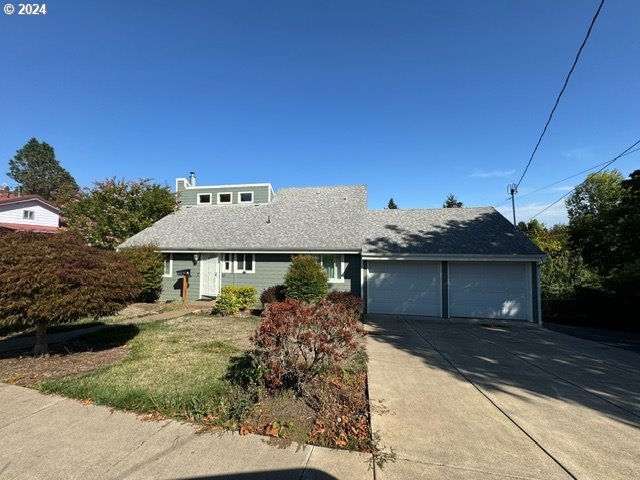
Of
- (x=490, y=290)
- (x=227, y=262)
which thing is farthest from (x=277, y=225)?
(x=490, y=290)

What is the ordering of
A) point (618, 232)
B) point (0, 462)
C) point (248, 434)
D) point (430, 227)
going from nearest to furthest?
point (0, 462), point (248, 434), point (430, 227), point (618, 232)

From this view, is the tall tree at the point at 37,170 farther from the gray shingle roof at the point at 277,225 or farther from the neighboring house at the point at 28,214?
the gray shingle roof at the point at 277,225

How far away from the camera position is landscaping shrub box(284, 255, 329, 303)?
10688mm

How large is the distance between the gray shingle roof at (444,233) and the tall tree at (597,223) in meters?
9.94

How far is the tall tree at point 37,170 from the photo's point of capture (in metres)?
64.1

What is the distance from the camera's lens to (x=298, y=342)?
4.18 m

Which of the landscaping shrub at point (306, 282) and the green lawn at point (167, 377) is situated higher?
the landscaping shrub at point (306, 282)

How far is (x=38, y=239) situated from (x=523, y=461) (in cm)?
823

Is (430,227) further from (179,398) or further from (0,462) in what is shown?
(0,462)

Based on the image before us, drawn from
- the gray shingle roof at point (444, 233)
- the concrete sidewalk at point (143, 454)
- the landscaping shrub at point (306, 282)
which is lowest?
the concrete sidewalk at point (143, 454)

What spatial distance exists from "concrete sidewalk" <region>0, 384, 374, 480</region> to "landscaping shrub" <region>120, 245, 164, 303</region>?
1013cm

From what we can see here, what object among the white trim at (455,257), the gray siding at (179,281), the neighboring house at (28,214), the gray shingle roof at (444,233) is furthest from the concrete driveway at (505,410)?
the neighboring house at (28,214)

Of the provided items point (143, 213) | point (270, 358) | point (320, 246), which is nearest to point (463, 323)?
point (320, 246)

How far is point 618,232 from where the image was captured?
16016 mm
